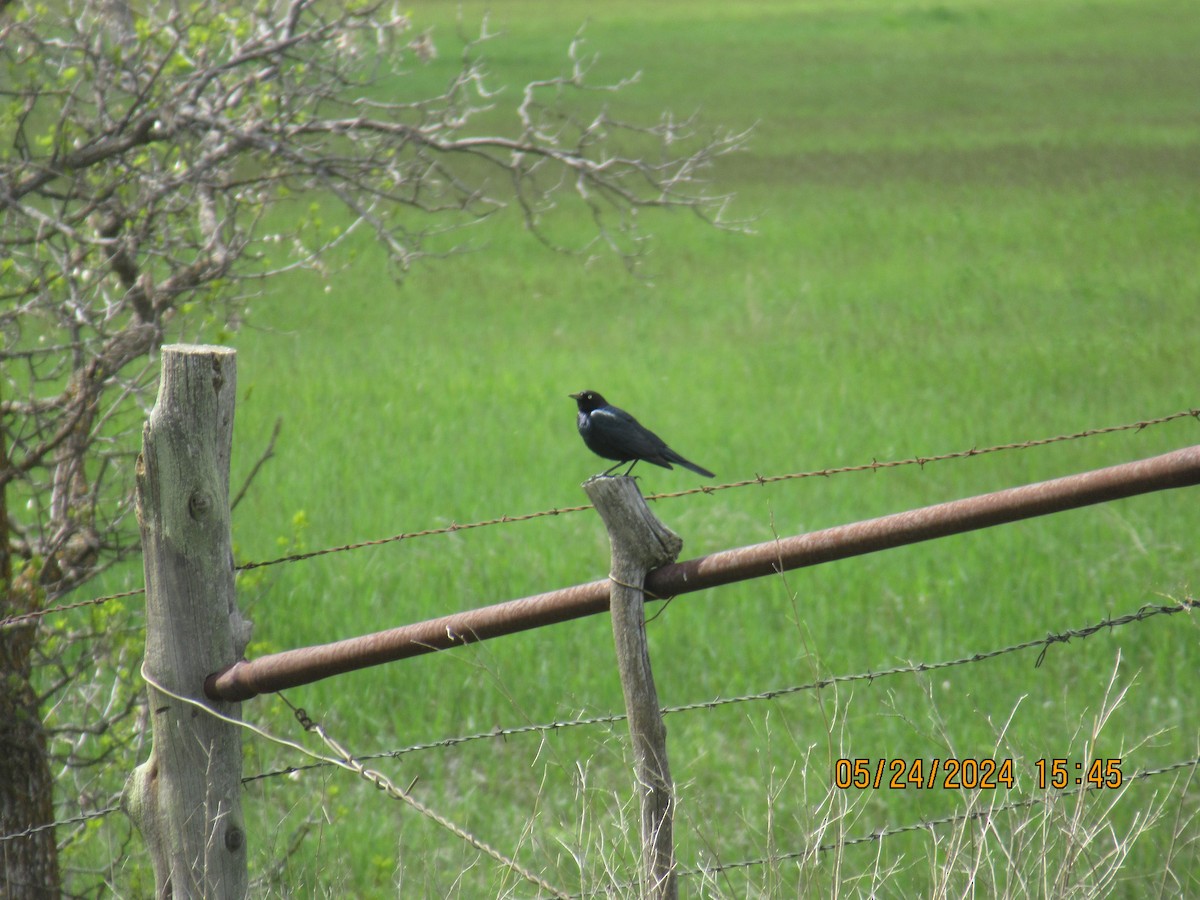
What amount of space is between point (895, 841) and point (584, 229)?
1388cm

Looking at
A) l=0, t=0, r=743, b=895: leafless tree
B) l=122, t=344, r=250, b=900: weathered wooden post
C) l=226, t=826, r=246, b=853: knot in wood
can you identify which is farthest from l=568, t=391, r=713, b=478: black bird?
l=0, t=0, r=743, b=895: leafless tree

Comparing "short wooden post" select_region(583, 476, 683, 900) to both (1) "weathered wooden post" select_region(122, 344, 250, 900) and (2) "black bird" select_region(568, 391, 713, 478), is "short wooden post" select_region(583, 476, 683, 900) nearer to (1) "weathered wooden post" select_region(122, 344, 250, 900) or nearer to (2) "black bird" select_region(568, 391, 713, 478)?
(1) "weathered wooden post" select_region(122, 344, 250, 900)

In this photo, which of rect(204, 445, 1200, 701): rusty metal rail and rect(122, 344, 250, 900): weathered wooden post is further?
rect(122, 344, 250, 900): weathered wooden post

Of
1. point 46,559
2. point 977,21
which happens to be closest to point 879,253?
point 46,559

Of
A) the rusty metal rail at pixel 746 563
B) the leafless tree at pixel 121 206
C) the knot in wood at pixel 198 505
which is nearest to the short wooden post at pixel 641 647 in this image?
the rusty metal rail at pixel 746 563

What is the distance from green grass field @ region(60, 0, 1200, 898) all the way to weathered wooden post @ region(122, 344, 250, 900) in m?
0.29

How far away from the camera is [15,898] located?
3.74m

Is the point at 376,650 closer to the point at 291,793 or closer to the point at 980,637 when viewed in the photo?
the point at 291,793

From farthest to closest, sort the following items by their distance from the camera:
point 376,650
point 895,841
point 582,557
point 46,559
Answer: point 582,557 < point 895,841 < point 46,559 < point 376,650

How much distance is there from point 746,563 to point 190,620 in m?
1.23

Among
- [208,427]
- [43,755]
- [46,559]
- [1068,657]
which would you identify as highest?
[208,427]

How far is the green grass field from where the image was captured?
4.36m

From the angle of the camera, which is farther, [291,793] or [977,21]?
[977,21]

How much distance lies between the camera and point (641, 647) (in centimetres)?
249
